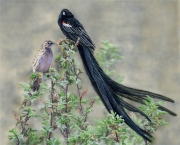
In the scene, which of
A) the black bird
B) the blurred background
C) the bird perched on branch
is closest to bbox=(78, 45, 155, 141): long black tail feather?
the black bird

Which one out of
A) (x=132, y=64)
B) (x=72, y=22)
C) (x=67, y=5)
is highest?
(x=67, y=5)

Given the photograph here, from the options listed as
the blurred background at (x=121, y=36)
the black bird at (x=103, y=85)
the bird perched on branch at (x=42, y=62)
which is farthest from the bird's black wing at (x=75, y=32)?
the blurred background at (x=121, y=36)

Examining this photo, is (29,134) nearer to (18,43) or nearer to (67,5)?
(18,43)

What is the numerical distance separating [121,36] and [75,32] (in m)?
0.45

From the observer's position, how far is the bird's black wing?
45.5 inches

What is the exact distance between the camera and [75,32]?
46.2 inches

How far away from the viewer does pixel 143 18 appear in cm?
161

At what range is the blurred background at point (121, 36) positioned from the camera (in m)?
1.43

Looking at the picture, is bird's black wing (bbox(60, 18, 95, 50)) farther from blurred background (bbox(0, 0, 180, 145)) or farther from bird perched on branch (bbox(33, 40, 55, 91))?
blurred background (bbox(0, 0, 180, 145))

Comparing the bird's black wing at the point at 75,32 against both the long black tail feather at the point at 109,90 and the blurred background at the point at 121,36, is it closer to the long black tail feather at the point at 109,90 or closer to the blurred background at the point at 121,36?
the long black tail feather at the point at 109,90

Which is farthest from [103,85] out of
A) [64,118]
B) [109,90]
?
[64,118]

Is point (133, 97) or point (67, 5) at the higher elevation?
point (67, 5)

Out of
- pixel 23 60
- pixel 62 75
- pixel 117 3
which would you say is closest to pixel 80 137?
pixel 62 75

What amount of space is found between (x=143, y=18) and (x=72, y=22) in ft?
1.66
